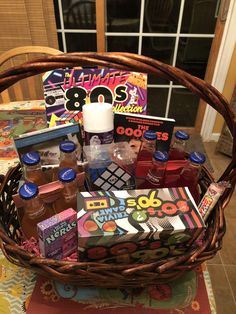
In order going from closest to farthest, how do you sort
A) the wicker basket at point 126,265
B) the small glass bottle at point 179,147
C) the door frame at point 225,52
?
1. the wicker basket at point 126,265
2. the small glass bottle at point 179,147
3. the door frame at point 225,52

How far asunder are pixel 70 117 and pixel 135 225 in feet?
1.25

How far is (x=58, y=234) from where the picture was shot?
43 centimetres

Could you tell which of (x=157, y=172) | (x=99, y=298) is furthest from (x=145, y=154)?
(x=99, y=298)

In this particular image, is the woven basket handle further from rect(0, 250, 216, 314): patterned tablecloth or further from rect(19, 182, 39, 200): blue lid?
rect(0, 250, 216, 314): patterned tablecloth

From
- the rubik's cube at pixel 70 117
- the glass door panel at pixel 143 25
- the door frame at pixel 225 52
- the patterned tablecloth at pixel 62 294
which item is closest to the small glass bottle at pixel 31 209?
the patterned tablecloth at pixel 62 294

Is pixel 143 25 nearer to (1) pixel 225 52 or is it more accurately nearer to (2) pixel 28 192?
(1) pixel 225 52

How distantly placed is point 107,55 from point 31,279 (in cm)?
46

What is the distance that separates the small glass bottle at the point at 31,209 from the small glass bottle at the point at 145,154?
196 millimetres

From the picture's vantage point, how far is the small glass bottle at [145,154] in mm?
550

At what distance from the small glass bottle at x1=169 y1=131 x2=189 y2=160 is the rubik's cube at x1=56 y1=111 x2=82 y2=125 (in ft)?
0.83

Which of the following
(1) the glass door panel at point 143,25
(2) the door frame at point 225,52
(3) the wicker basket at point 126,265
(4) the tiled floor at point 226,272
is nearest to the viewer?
(3) the wicker basket at point 126,265

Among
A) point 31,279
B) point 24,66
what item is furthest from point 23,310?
point 24,66

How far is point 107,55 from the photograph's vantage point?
1.46 feet

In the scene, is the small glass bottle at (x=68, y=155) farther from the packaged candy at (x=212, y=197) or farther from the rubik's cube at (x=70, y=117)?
the packaged candy at (x=212, y=197)
